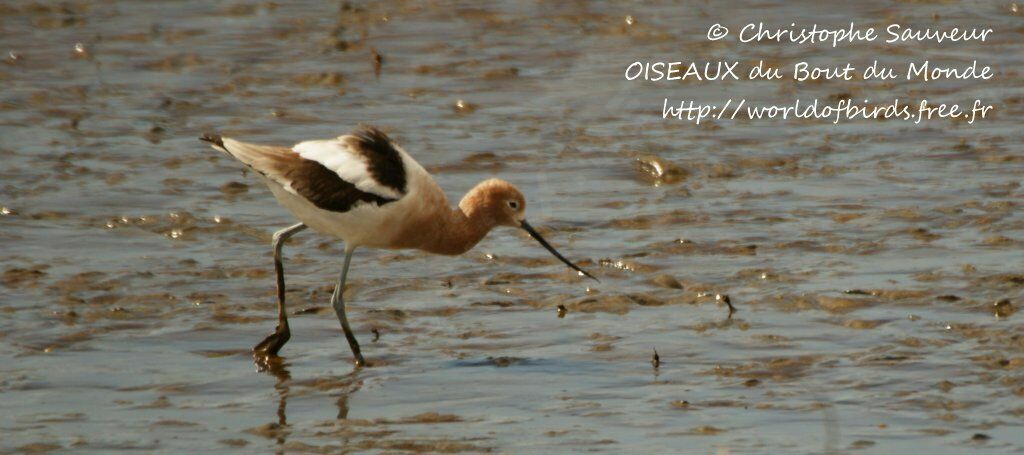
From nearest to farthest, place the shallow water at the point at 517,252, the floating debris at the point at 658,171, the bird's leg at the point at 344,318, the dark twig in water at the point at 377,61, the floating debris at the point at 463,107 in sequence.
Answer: the shallow water at the point at 517,252
the bird's leg at the point at 344,318
the floating debris at the point at 658,171
the floating debris at the point at 463,107
the dark twig in water at the point at 377,61

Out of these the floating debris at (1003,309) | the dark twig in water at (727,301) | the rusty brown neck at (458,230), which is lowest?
the dark twig in water at (727,301)

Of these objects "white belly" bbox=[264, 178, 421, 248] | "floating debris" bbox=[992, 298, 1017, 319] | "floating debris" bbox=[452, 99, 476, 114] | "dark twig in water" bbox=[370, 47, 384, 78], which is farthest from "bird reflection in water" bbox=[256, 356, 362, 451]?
"dark twig in water" bbox=[370, 47, 384, 78]

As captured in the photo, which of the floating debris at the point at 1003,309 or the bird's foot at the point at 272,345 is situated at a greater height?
the floating debris at the point at 1003,309

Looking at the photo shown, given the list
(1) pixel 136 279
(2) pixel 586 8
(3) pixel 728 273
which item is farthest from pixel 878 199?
(2) pixel 586 8

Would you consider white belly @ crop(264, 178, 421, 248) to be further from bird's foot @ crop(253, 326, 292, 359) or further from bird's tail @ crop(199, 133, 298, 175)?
bird's foot @ crop(253, 326, 292, 359)

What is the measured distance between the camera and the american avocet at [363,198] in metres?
7.27

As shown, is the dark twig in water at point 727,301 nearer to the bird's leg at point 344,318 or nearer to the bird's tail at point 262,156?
the bird's leg at point 344,318

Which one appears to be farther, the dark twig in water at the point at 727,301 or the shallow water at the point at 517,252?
the dark twig in water at the point at 727,301

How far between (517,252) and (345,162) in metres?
1.76

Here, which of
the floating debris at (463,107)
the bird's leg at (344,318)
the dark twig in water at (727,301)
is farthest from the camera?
the floating debris at (463,107)

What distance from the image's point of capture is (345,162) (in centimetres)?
734

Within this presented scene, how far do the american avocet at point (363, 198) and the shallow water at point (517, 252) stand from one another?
1.24 ft

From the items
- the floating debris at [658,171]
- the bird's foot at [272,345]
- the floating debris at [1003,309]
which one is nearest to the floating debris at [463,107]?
the floating debris at [658,171]

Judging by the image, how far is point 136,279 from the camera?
8398 millimetres
